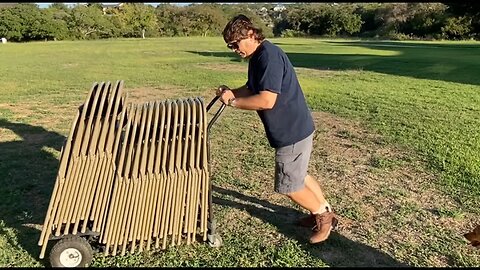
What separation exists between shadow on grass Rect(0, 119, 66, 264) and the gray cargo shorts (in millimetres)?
2053

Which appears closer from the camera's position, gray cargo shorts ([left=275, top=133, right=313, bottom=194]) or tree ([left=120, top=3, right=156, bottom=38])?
gray cargo shorts ([left=275, top=133, right=313, bottom=194])

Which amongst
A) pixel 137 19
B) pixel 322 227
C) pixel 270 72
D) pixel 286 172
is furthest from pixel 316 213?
pixel 137 19

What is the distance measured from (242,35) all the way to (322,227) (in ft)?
5.77

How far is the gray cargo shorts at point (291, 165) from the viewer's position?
398 centimetres

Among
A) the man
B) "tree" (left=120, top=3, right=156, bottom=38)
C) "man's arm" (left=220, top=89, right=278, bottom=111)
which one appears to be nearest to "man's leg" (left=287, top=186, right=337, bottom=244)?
the man

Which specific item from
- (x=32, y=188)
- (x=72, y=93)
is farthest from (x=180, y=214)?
(x=72, y=93)

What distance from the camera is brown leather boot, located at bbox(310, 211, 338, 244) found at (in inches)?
161

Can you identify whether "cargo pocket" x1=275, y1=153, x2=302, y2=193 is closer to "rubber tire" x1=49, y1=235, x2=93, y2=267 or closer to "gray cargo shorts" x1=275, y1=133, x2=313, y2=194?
"gray cargo shorts" x1=275, y1=133, x2=313, y2=194

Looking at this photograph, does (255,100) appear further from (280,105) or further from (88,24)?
(88,24)

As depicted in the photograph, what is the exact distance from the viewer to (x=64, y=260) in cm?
369

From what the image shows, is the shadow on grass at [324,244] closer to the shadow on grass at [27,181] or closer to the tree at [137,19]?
the shadow on grass at [27,181]

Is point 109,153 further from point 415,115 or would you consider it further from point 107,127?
point 415,115

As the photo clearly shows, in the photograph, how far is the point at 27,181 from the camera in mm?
5758

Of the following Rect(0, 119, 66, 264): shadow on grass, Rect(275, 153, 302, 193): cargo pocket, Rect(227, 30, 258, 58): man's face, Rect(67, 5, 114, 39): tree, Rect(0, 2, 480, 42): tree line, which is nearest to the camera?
Rect(227, 30, 258, 58): man's face
